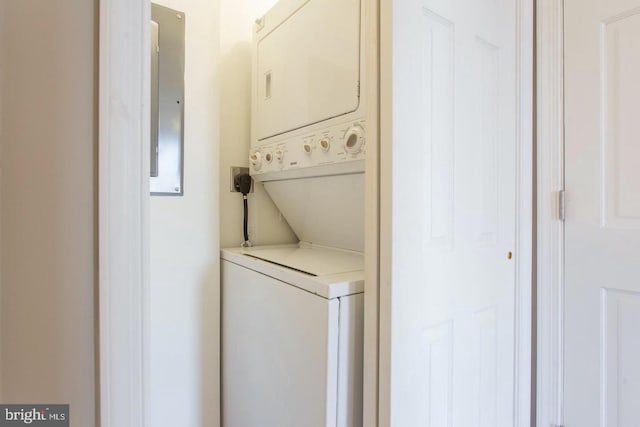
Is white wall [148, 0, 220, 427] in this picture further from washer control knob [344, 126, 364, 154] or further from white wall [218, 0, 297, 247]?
washer control knob [344, 126, 364, 154]

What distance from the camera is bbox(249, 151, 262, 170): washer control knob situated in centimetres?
165

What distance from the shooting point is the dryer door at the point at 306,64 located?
114cm

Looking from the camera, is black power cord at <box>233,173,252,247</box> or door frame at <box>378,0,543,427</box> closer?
door frame at <box>378,0,543,427</box>

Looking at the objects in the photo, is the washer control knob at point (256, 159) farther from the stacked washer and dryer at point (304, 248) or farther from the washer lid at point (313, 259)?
the washer lid at point (313, 259)

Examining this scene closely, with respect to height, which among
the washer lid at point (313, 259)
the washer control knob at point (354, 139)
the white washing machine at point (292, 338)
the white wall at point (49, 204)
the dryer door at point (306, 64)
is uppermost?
the dryer door at point (306, 64)

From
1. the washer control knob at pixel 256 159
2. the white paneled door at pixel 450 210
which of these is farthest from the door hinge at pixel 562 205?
the washer control knob at pixel 256 159

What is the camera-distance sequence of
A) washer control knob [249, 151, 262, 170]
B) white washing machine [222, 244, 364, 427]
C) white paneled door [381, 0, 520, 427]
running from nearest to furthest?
white paneled door [381, 0, 520, 427]
white washing machine [222, 244, 364, 427]
washer control knob [249, 151, 262, 170]

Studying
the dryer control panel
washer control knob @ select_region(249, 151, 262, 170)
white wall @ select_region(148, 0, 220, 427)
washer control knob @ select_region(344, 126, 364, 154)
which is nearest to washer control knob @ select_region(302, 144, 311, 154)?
the dryer control panel

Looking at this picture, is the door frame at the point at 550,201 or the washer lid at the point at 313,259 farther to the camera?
the door frame at the point at 550,201

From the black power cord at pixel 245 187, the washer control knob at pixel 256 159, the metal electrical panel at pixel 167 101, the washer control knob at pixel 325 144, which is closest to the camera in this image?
the washer control knob at pixel 325 144

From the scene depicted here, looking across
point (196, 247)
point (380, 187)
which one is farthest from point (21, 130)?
point (196, 247)

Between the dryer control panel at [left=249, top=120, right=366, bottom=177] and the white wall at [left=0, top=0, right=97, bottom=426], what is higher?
the dryer control panel at [left=249, top=120, right=366, bottom=177]

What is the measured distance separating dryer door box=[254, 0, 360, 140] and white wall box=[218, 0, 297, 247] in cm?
16

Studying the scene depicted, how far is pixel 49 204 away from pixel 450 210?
3.07 feet
